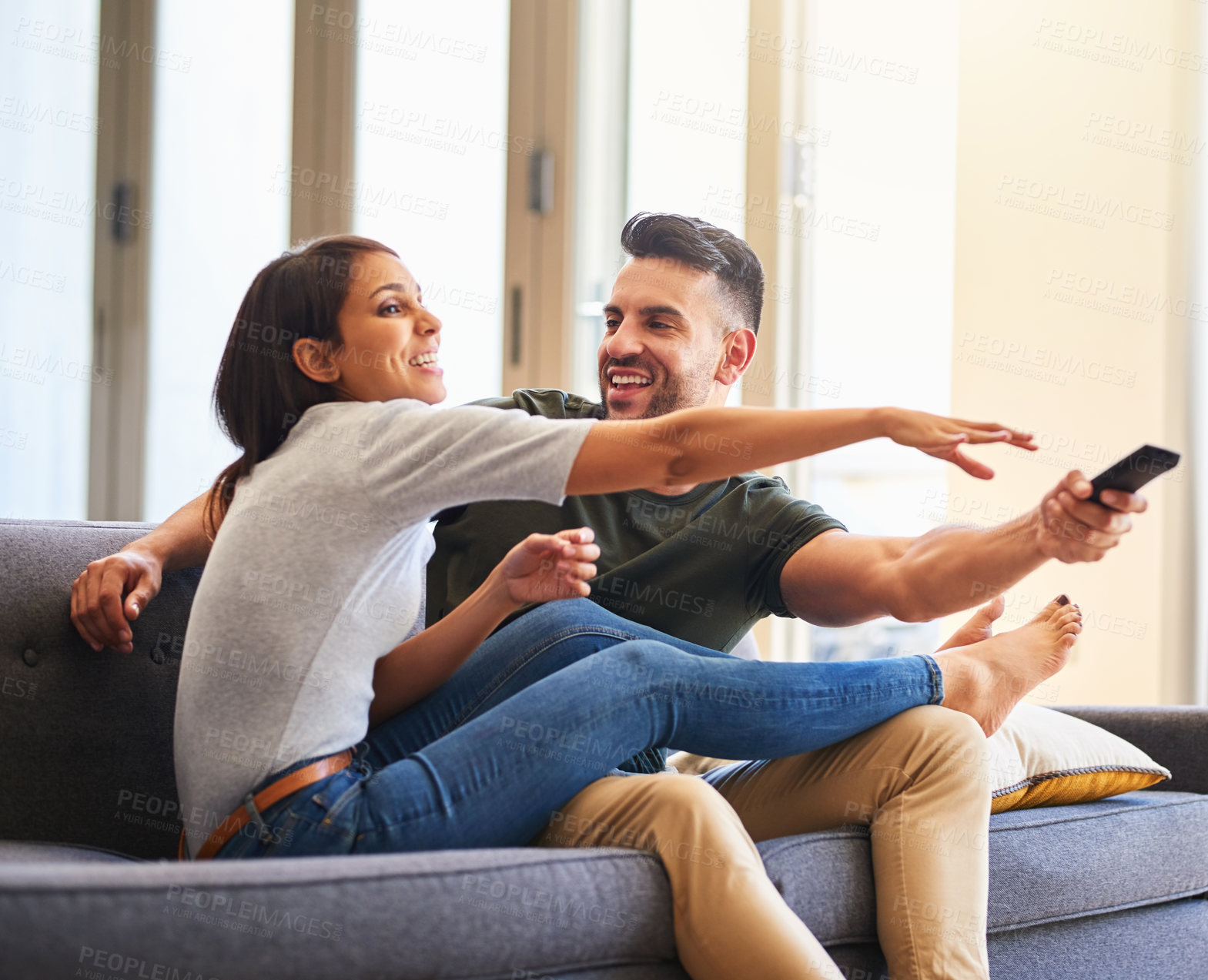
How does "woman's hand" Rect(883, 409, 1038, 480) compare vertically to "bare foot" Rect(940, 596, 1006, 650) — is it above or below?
above

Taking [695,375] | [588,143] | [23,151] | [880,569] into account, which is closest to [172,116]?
[23,151]

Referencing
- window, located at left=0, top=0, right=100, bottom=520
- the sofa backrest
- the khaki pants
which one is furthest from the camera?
window, located at left=0, top=0, right=100, bottom=520

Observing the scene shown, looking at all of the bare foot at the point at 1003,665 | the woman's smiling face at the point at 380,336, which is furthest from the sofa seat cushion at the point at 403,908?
the woman's smiling face at the point at 380,336

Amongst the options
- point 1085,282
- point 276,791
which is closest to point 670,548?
point 276,791

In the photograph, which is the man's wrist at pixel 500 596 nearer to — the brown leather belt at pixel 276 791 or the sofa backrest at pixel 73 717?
the brown leather belt at pixel 276 791

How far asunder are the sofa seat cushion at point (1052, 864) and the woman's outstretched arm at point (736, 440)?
1.51 feet

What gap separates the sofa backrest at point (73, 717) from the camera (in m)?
1.43

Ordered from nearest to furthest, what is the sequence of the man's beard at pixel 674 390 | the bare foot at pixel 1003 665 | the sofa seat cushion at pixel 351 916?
the sofa seat cushion at pixel 351 916
the bare foot at pixel 1003 665
the man's beard at pixel 674 390

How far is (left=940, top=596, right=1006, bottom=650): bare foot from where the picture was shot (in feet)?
6.00

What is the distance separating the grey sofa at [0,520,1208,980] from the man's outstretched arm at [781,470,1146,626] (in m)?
0.33

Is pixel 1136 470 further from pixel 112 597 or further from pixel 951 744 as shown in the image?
pixel 112 597

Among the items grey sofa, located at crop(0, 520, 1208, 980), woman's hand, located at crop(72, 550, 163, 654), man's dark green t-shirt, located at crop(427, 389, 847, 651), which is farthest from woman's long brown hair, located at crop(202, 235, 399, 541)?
man's dark green t-shirt, located at crop(427, 389, 847, 651)

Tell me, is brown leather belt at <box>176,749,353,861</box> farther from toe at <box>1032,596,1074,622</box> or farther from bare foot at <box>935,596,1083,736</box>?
toe at <box>1032,596,1074,622</box>

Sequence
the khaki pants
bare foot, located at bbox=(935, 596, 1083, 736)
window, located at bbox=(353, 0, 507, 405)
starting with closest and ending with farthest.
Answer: the khaki pants
bare foot, located at bbox=(935, 596, 1083, 736)
window, located at bbox=(353, 0, 507, 405)
